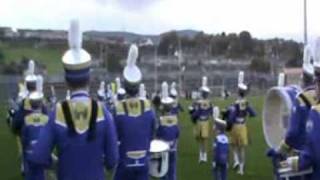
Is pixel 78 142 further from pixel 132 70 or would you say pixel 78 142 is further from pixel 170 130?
pixel 170 130

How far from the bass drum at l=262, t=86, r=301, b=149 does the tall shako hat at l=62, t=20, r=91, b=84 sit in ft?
8.53

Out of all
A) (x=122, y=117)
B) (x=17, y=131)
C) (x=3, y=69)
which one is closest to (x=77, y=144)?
(x=122, y=117)

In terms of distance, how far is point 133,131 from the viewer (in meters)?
11.4

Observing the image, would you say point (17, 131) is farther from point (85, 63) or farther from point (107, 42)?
point (107, 42)

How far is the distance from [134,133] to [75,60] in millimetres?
3734

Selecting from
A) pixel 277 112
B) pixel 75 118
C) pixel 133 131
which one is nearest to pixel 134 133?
pixel 133 131

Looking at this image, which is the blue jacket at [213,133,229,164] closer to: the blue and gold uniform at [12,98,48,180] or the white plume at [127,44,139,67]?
the blue and gold uniform at [12,98,48,180]

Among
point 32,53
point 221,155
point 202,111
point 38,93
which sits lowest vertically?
point 32,53

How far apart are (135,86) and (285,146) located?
3538 mm

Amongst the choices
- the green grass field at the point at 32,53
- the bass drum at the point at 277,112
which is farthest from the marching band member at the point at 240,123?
the green grass field at the point at 32,53

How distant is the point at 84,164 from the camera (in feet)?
25.4

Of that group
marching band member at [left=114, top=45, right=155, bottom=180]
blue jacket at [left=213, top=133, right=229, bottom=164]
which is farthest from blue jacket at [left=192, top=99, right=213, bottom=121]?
marching band member at [left=114, top=45, right=155, bottom=180]

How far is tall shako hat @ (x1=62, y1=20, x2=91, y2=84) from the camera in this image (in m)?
7.70

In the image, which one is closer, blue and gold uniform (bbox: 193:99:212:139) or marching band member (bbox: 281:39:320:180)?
marching band member (bbox: 281:39:320:180)
